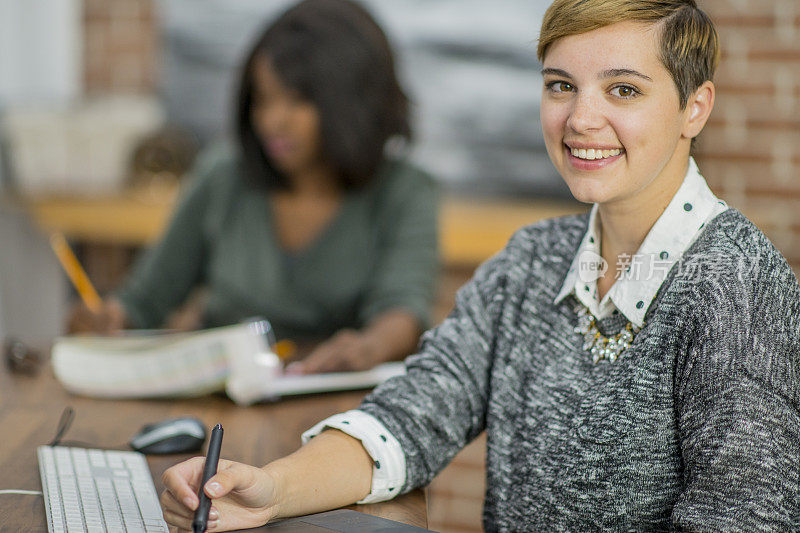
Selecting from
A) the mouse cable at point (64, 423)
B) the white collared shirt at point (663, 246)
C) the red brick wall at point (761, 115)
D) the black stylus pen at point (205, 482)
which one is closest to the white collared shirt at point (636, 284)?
the white collared shirt at point (663, 246)

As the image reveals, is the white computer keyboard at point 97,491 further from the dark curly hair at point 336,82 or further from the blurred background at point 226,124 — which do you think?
the blurred background at point 226,124

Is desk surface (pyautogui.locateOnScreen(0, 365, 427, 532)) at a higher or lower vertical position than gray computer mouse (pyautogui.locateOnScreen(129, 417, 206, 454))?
lower

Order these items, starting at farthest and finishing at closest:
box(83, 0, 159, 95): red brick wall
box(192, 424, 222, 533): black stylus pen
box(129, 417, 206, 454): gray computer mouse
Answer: box(83, 0, 159, 95): red brick wall, box(129, 417, 206, 454): gray computer mouse, box(192, 424, 222, 533): black stylus pen

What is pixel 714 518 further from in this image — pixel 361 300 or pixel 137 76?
pixel 137 76

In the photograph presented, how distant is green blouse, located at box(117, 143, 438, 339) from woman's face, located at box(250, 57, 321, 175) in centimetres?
12

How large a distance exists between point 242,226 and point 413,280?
387mm

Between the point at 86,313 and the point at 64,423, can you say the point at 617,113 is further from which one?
the point at 86,313

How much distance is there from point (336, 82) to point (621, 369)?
106 centimetres

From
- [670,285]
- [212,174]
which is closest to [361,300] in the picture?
[212,174]

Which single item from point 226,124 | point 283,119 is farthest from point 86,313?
point 226,124

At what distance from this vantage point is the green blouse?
182cm

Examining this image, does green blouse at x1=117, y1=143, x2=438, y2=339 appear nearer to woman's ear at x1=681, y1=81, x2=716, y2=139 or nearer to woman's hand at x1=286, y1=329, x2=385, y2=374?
woman's hand at x1=286, y1=329, x2=385, y2=374

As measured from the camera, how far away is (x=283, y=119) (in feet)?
5.93

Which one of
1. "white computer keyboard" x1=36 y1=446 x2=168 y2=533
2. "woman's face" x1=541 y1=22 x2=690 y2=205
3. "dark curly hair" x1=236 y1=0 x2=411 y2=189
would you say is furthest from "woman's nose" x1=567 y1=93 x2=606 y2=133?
"dark curly hair" x1=236 y1=0 x2=411 y2=189
